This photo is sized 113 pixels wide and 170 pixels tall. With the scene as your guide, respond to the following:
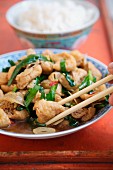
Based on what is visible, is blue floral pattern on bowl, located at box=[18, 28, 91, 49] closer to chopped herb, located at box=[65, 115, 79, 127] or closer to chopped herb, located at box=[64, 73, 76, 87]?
chopped herb, located at box=[64, 73, 76, 87]

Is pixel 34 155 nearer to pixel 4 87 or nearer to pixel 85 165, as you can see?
pixel 85 165

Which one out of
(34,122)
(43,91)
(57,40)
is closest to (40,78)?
(43,91)

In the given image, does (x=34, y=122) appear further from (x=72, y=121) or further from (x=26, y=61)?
(x=26, y=61)

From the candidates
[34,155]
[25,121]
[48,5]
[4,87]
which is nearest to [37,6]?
[48,5]

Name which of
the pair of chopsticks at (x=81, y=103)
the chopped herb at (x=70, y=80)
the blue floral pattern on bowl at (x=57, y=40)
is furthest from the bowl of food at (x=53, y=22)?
the pair of chopsticks at (x=81, y=103)

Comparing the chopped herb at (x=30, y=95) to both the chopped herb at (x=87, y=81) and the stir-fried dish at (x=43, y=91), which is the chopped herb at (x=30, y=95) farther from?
the chopped herb at (x=87, y=81)

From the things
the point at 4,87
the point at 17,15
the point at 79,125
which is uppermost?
the point at 17,15
